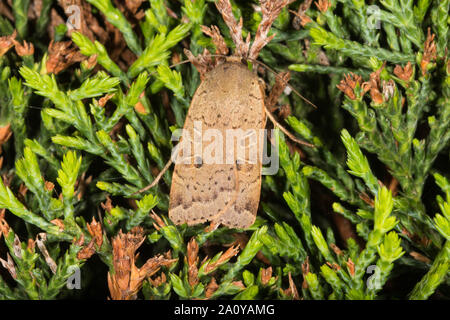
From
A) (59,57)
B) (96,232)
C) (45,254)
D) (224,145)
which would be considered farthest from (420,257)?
(59,57)

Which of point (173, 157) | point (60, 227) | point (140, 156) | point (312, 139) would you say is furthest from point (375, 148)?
point (60, 227)

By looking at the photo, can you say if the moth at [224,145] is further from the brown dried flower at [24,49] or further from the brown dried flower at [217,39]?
the brown dried flower at [24,49]

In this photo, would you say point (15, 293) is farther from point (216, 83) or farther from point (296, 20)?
point (296, 20)

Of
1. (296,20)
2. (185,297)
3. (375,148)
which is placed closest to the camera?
(185,297)

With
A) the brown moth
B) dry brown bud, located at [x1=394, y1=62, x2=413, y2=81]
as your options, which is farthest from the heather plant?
the brown moth

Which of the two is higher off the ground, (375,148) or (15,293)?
(375,148)

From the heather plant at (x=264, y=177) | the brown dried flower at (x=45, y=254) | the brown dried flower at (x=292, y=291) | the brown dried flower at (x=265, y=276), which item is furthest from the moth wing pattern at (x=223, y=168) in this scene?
the brown dried flower at (x=45, y=254)

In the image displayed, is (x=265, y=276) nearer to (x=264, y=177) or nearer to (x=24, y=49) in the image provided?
(x=264, y=177)
